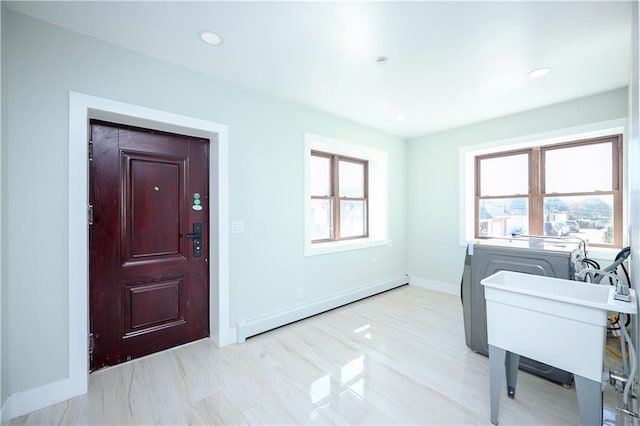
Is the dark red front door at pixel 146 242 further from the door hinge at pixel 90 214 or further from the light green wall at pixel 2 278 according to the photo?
the light green wall at pixel 2 278

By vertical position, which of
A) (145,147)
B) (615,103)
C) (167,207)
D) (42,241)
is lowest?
(42,241)

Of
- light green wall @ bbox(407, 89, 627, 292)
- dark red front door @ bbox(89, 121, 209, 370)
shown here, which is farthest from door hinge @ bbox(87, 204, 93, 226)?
light green wall @ bbox(407, 89, 627, 292)

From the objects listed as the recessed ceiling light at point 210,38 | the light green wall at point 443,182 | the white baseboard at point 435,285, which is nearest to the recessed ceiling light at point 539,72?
the light green wall at point 443,182

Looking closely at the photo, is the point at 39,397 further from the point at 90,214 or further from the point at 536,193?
the point at 536,193

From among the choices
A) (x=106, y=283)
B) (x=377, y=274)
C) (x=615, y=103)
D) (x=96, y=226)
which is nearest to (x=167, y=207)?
(x=96, y=226)

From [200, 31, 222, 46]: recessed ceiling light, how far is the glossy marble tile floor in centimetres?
259

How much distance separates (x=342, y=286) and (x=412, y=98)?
2536mm

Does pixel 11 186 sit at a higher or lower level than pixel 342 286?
higher

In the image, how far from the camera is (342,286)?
12.2 feet

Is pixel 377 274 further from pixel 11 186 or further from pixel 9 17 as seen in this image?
pixel 9 17

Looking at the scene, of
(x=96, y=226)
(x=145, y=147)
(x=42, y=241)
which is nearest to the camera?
(x=42, y=241)

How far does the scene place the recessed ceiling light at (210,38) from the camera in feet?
6.33

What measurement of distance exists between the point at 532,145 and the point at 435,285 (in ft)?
7.98

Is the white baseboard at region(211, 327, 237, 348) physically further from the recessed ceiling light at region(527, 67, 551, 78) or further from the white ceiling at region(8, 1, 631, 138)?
the recessed ceiling light at region(527, 67, 551, 78)
